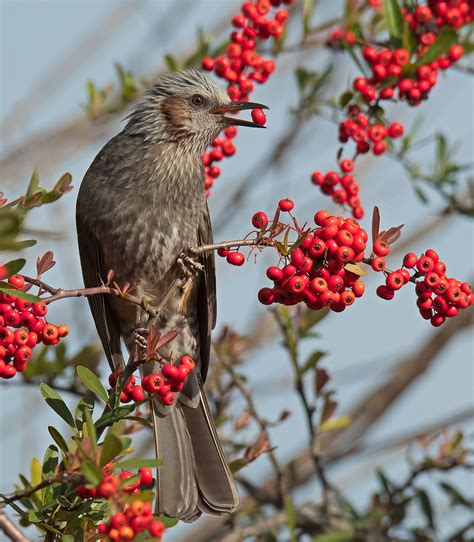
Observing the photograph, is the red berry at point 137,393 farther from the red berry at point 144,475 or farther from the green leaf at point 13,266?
the green leaf at point 13,266

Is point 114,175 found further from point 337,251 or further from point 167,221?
point 337,251

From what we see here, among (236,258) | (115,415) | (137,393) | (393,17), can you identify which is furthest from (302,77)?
(115,415)

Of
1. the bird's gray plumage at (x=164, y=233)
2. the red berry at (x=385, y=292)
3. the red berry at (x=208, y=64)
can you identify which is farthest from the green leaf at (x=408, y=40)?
the red berry at (x=385, y=292)

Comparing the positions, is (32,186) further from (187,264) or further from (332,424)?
(332,424)

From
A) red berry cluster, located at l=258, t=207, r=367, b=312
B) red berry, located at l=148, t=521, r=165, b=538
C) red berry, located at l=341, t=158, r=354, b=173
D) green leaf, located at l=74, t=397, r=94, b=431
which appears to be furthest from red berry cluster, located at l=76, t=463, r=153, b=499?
red berry, located at l=341, t=158, r=354, b=173

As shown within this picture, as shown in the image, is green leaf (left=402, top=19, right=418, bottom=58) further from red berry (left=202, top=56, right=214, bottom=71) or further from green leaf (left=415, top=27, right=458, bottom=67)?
red berry (left=202, top=56, right=214, bottom=71)

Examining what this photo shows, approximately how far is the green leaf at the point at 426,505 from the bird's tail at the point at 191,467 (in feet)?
2.58

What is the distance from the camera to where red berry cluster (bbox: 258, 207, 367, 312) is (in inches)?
95.3

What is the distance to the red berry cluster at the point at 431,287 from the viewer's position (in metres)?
2.43

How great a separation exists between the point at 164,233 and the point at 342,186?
994mm

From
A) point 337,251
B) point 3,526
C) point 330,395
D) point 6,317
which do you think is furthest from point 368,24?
point 3,526

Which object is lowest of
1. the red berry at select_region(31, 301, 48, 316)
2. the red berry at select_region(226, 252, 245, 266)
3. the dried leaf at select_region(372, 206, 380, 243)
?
the dried leaf at select_region(372, 206, 380, 243)

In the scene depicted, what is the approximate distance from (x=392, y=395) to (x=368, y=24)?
6.86 ft

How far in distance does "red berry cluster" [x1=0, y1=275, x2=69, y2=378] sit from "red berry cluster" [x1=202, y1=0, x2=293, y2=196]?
1.43m
